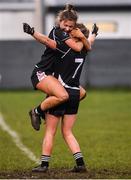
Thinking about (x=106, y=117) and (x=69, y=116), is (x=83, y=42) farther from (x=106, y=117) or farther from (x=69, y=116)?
(x=106, y=117)

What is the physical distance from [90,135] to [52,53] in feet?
21.1

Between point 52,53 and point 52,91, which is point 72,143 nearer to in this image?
point 52,91

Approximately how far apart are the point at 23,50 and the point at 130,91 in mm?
5035

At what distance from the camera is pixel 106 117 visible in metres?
21.3

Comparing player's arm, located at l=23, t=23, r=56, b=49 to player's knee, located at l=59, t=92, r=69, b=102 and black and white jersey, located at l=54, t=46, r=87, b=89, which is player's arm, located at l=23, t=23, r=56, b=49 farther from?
player's knee, located at l=59, t=92, r=69, b=102

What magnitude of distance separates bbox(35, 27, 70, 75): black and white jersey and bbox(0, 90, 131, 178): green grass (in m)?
1.46

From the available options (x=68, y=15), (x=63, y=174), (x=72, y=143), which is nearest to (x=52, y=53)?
(x=68, y=15)

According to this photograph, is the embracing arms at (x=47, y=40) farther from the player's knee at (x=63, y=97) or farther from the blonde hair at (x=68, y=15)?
the player's knee at (x=63, y=97)

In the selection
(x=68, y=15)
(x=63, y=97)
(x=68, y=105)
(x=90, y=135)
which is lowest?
(x=90, y=135)

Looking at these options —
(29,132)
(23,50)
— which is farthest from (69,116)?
(23,50)

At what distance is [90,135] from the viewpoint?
55.6ft

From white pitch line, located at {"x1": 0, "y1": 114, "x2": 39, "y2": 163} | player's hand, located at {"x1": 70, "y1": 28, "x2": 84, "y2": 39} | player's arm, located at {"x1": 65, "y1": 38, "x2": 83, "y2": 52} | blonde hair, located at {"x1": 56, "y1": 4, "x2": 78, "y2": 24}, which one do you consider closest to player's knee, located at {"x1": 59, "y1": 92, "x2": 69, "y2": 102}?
player's arm, located at {"x1": 65, "y1": 38, "x2": 83, "y2": 52}

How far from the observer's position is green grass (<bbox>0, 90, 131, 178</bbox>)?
478 inches

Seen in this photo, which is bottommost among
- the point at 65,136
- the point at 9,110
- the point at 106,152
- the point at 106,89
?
the point at 106,89
